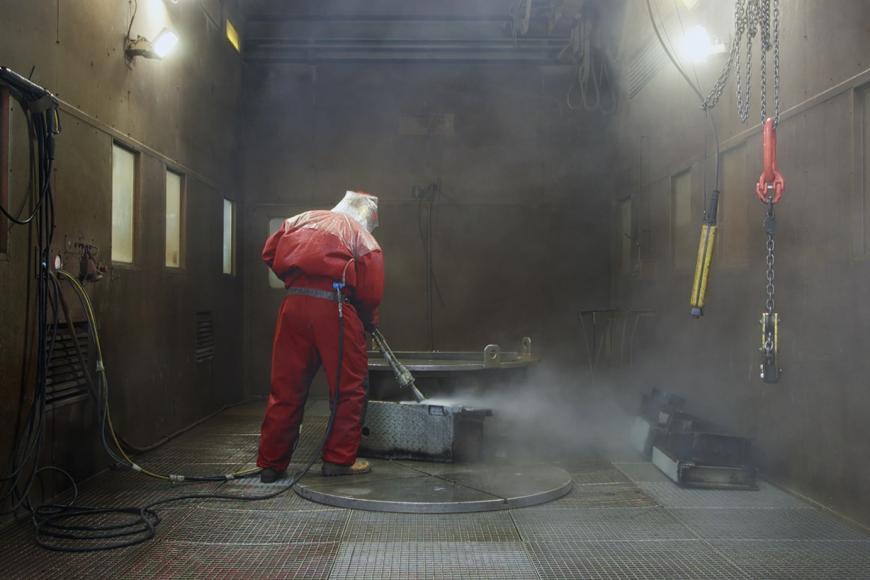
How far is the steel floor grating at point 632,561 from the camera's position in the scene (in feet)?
9.64

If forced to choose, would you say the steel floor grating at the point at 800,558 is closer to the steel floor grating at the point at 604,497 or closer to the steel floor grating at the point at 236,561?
the steel floor grating at the point at 604,497

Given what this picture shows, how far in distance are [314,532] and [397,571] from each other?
658mm

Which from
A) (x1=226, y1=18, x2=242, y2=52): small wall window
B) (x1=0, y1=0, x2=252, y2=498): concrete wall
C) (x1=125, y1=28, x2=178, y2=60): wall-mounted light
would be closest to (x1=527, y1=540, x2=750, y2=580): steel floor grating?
(x1=0, y1=0, x2=252, y2=498): concrete wall

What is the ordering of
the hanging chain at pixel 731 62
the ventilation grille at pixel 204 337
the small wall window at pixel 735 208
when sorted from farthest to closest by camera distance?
1. the ventilation grille at pixel 204 337
2. the small wall window at pixel 735 208
3. the hanging chain at pixel 731 62

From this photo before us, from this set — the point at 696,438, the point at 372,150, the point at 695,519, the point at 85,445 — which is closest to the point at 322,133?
the point at 372,150

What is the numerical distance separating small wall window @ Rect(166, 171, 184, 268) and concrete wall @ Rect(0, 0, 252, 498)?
0.08 m

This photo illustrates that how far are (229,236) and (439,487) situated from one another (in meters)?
4.85

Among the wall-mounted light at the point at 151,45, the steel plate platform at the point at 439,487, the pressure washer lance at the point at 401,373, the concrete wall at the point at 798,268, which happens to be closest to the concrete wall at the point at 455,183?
the concrete wall at the point at 798,268

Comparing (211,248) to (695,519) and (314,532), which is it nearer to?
(314,532)

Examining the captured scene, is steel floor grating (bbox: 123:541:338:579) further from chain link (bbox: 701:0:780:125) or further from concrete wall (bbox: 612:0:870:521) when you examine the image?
chain link (bbox: 701:0:780:125)

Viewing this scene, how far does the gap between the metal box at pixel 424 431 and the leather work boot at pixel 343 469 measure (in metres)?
0.35

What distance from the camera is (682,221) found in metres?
6.14

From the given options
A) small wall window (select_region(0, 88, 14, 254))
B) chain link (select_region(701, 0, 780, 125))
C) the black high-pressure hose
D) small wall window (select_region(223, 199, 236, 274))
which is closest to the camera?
the black high-pressure hose

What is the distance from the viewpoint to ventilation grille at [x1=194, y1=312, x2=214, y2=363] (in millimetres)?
6688
